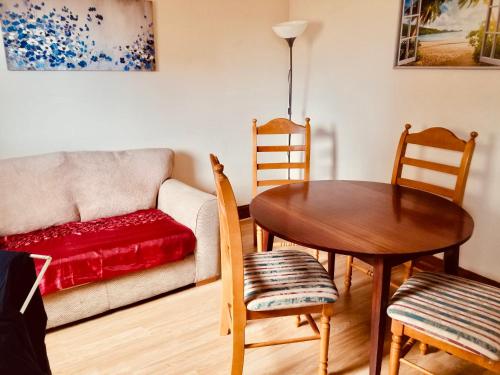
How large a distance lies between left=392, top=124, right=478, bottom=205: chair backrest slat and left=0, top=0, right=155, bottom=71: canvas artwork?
6.24 feet

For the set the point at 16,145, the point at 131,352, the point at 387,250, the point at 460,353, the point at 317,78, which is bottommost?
the point at 131,352

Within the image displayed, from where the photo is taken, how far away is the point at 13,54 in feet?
8.19

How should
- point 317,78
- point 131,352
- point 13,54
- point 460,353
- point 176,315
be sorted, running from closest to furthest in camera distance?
point 460,353
point 131,352
point 176,315
point 13,54
point 317,78

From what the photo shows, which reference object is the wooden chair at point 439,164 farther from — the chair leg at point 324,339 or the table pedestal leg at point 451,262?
the chair leg at point 324,339

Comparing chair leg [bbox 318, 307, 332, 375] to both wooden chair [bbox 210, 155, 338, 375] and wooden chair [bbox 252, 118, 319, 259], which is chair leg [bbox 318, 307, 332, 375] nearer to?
wooden chair [bbox 210, 155, 338, 375]

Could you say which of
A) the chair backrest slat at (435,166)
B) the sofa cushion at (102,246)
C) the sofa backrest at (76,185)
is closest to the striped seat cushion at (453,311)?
the chair backrest slat at (435,166)

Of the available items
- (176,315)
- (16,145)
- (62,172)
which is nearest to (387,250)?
(176,315)

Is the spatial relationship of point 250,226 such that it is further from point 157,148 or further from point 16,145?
point 16,145

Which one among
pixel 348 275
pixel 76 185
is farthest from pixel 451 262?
pixel 76 185

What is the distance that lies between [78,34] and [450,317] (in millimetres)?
2671

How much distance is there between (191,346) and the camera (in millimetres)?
2066

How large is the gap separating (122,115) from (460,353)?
8.34ft

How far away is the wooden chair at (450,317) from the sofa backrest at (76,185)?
1.87 m

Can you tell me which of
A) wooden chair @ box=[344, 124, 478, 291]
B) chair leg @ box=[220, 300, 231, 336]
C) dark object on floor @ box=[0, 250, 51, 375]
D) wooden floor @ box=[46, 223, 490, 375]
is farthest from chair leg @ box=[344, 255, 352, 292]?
dark object on floor @ box=[0, 250, 51, 375]
